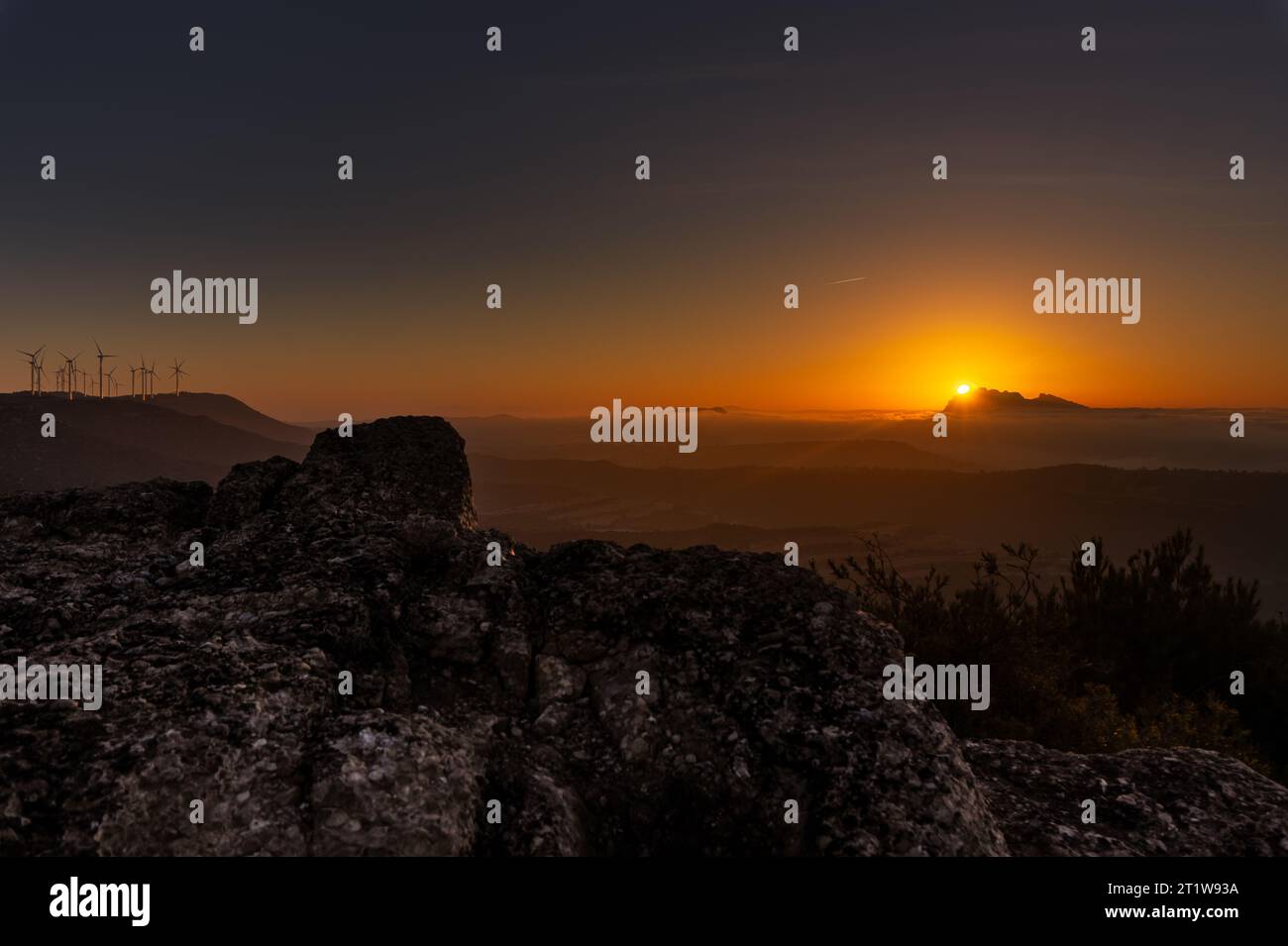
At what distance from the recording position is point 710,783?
17.6 ft

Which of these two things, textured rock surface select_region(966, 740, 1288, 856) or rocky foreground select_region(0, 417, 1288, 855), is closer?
rocky foreground select_region(0, 417, 1288, 855)

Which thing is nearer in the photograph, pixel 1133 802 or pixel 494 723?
pixel 494 723

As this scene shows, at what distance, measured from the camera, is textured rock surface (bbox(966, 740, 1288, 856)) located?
5703 millimetres

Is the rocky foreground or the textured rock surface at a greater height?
the rocky foreground

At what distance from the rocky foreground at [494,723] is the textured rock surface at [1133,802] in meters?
0.03

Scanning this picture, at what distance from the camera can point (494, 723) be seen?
572cm

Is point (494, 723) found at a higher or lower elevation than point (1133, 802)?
higher

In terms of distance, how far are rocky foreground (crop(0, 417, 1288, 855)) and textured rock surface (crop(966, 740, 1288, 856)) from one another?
0.09 ft

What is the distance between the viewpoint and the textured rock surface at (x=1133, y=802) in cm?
570

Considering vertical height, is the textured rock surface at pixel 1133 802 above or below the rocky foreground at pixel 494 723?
below

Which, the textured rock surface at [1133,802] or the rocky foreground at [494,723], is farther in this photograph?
the textured rock surface at [1133,802]

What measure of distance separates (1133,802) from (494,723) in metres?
5.53

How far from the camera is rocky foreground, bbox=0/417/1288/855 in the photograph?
4.43 meters

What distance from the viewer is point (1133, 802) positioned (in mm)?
6211
